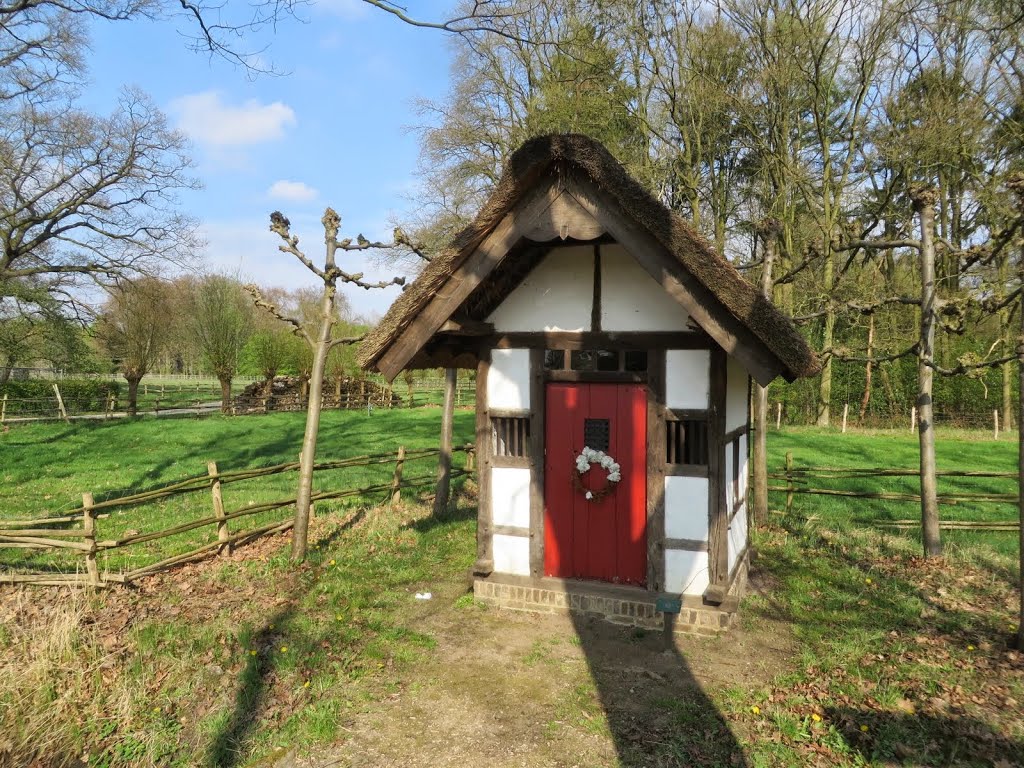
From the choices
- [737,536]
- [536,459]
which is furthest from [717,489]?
[536,459]

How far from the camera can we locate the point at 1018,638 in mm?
4988

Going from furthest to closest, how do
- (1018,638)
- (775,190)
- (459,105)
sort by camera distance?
1. (775,190)
2. (459,105)
3. (1018,638)

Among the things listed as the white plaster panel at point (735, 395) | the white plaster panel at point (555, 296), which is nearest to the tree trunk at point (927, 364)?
the white plaster panel at point (735, 395)

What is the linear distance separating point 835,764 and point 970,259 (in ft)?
18.7

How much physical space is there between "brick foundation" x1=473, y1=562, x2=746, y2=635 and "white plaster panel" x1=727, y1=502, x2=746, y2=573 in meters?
0.24

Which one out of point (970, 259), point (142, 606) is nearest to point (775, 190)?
point (970, 259)

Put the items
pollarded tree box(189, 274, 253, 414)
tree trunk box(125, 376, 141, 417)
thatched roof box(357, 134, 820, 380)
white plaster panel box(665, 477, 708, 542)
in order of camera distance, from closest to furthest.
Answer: thatched roof box(357, 134, 820, 380) → white plaster panel box(665, 477, 708, 542) → tree trunk box(125, 376, 141, 417) → pollarded tree box(189, 274, 253, 414)

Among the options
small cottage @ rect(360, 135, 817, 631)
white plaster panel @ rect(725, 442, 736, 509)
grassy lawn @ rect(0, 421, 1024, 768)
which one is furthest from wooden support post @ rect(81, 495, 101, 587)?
white plaster panel @ rect(725, 442, 736, 509)

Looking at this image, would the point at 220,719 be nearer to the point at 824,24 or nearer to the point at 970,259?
the point at 970,259

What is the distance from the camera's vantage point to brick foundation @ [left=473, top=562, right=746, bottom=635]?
18.7 feet

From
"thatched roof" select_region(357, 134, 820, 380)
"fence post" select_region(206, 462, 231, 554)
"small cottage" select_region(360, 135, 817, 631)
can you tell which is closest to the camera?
"thatched roof" select_region(357, 134, 820, 380)

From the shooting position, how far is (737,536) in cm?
664

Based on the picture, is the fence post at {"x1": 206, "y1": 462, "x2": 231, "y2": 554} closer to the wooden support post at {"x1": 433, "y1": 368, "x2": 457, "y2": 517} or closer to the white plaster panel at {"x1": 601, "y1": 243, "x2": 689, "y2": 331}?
the wooden support post at {"x1": 433, "y1": 368, "x2": 457, "y2": 517}

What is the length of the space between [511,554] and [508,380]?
1.89m
